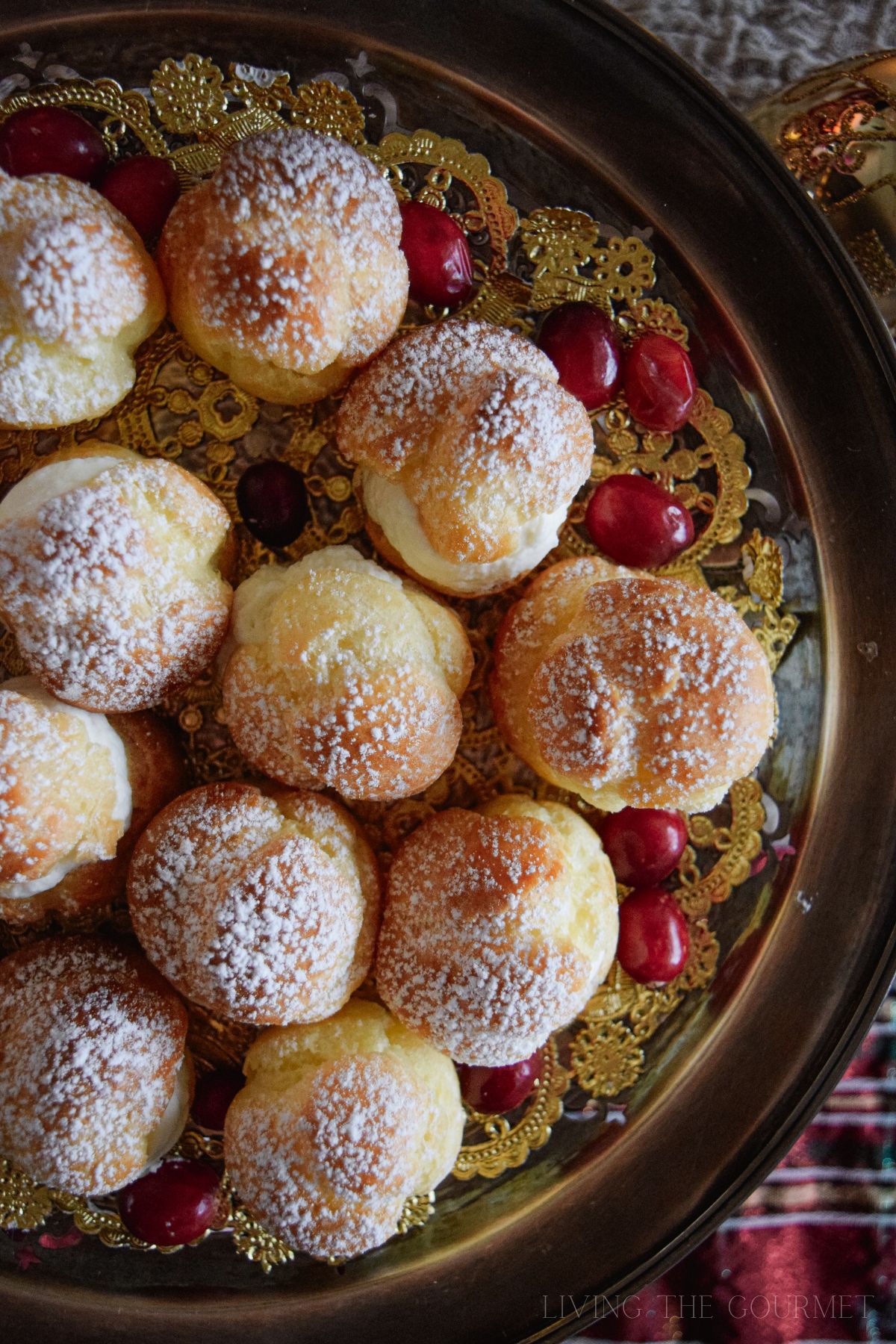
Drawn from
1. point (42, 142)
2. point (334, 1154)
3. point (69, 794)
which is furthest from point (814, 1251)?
point (42, 142)

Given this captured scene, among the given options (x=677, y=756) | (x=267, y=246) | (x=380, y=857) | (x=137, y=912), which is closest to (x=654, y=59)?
(x=267, y=246)

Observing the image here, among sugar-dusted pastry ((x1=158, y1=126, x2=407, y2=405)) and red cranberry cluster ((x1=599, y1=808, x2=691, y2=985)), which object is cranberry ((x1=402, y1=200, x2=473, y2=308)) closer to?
sugar-dusted pastry ((x1=158, y1=126, x2=407, y2=405))

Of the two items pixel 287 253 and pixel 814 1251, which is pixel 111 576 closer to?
pixel 287 253

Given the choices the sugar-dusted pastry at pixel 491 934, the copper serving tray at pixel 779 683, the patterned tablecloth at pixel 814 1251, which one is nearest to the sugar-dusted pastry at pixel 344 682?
the sugar-dusted pastry at pixel 491 934

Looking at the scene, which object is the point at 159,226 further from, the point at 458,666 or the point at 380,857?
the point at 380,857

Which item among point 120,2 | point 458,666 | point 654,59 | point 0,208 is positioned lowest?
point 458,666

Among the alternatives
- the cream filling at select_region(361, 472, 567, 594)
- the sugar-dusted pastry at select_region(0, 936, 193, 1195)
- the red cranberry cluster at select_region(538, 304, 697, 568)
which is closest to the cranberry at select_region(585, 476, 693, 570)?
the red cranberry cluster at select_region(538, 304, 697, 568)
